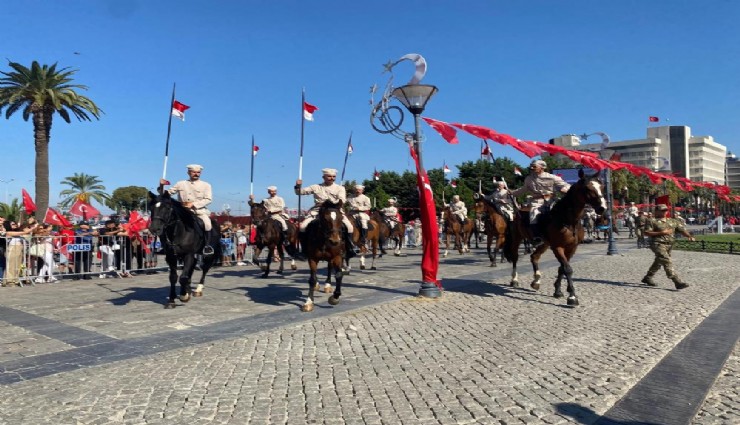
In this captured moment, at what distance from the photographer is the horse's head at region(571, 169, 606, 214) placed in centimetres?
924

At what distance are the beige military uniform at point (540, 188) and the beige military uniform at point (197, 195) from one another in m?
7.15

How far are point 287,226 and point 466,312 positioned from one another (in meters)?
8.11

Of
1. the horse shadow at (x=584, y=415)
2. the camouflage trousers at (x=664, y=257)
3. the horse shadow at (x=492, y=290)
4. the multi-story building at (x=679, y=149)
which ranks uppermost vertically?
the multi-story building at (x=679, y=149)

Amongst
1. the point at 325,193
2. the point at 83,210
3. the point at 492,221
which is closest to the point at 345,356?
the point at 325,193

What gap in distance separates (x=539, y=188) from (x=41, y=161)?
102 feet

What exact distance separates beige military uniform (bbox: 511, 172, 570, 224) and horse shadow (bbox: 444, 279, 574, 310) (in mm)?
1692

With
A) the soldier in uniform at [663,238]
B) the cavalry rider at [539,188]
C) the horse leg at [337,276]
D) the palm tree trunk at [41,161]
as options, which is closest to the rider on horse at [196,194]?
the horse leg at [337,276]

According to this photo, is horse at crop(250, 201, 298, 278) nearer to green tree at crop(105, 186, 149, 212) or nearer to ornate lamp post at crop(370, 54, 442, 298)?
ornate lamp post at crop(370, 54, 442, 298)

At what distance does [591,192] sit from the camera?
9320mm

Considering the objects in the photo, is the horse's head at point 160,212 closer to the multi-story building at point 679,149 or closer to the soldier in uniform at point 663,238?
the soldier in uniform at point 663,238

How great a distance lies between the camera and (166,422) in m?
4.32

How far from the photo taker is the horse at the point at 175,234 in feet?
30.6

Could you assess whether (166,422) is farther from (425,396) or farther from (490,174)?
(490,174)

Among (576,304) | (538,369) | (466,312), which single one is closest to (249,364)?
(538,369)
